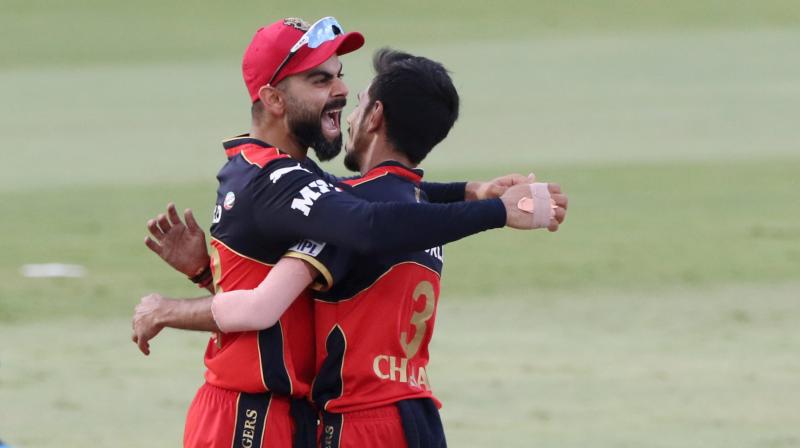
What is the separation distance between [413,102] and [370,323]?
26.4 inches

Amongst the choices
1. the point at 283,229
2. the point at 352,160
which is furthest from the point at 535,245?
the point at 283,229

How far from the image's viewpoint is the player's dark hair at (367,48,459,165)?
482 centimetres

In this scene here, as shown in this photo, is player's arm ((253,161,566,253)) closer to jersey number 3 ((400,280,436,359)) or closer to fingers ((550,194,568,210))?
fingers ((550,194,568,210))

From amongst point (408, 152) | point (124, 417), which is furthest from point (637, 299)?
point (408, 152)

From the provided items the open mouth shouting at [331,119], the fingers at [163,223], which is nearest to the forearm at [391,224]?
the open mouth shouting at [331,119]

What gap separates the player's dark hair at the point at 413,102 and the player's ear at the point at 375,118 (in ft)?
0.04

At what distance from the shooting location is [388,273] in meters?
4.72

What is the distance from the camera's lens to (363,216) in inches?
176

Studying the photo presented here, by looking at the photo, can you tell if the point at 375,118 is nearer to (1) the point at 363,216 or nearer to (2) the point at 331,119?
(2) the point at 331,119

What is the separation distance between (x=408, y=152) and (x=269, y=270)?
56 centimetres

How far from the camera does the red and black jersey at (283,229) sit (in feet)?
14.7

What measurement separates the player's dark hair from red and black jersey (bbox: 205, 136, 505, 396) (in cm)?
27

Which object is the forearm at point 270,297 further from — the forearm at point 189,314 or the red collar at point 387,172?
the red collar at point 387,172

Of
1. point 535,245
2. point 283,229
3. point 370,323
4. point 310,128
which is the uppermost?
point 535,245
